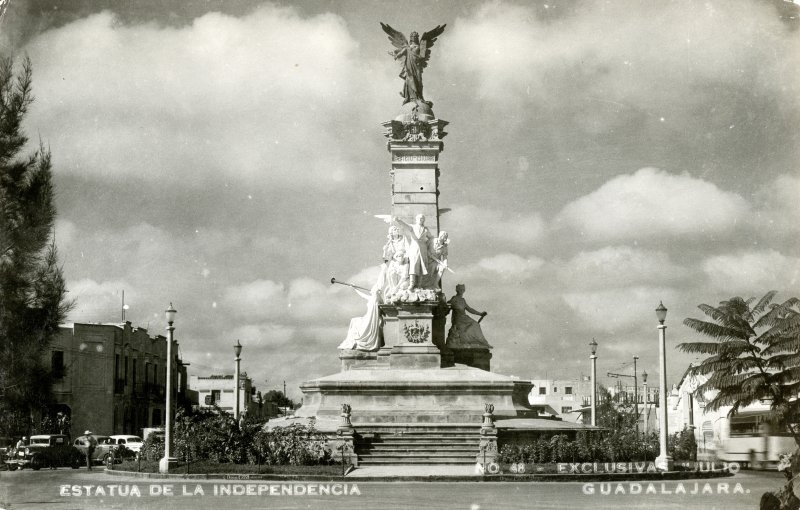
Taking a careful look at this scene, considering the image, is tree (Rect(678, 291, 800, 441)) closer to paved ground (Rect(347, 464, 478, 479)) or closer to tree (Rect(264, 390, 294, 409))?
paved ground (Rect(347, 464, 478, 479))

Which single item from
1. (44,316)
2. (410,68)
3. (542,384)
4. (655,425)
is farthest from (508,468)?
(542,384)

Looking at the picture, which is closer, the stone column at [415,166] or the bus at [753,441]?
the bus at [753,441]

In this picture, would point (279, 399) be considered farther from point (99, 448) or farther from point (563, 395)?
point (99, 448)

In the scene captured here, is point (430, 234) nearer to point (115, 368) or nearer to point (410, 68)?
point (410, 68)

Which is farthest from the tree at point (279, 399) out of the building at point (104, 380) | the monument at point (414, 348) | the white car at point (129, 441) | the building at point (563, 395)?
the monument at point (414, 348)

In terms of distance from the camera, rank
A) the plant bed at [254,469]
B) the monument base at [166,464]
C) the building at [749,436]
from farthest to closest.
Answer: the building at [749,436]
the monument base at [166,464]
the plant bed at [254,469]

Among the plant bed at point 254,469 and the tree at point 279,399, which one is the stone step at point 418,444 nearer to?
the plant bed at point 254,469
